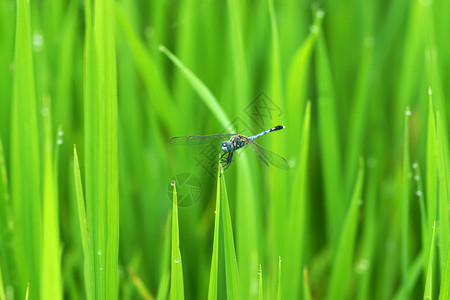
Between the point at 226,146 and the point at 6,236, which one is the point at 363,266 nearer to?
the point at 226,146

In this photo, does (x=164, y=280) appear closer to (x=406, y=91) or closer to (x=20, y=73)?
(x=20, y=73)

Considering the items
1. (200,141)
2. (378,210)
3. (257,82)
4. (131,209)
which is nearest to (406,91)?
(378,210)

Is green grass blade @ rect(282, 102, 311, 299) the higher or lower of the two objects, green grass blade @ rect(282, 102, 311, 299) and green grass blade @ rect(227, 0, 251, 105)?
the lower

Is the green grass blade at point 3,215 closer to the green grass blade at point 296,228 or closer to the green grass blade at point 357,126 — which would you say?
the green grass blade at point 296,228

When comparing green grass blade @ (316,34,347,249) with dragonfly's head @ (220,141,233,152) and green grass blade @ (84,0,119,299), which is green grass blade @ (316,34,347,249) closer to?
dragonfly's head @ (220,141,233,152)

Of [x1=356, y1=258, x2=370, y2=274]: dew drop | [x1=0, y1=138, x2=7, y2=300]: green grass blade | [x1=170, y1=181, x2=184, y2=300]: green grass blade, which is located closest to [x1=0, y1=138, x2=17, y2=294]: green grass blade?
[x1=0, y1=138, x2=7, y2=300]: green grass blade

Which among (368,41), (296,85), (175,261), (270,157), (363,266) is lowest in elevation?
(363,266)

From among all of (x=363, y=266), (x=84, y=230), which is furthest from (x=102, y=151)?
(x=363, y=266)

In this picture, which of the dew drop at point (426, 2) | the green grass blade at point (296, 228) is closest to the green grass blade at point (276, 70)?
the green grass blade at point (296, 228)
